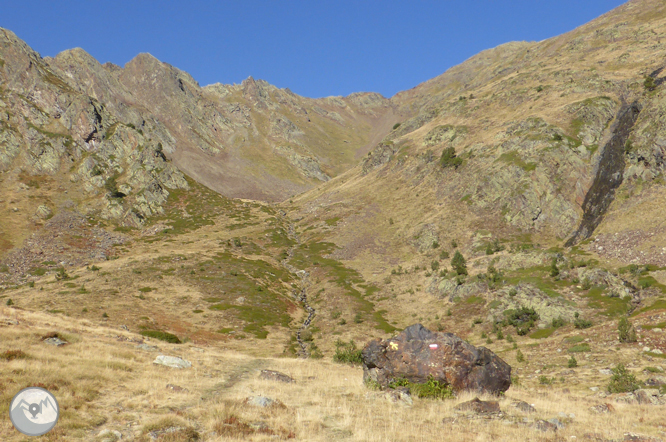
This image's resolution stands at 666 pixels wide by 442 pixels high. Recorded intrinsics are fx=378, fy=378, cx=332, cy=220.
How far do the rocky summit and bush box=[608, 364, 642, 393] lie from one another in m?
0.24

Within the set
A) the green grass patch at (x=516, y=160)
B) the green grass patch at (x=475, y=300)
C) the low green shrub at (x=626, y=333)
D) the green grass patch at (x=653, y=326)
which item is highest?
the green grass patch at (x=516, y=160)

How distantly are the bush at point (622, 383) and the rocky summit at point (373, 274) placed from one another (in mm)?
242

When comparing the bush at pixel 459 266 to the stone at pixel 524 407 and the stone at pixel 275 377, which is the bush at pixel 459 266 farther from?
the stone at pixel 524 407

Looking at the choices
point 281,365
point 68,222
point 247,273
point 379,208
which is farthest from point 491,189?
point 68,222

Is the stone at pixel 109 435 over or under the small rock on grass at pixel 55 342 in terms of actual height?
under

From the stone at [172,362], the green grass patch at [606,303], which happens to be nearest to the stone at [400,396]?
the stone at [172,362]

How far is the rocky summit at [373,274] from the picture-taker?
682 inches

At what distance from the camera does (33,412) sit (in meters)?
10.3

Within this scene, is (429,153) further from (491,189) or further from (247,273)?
(247,273)

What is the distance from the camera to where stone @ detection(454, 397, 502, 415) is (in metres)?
17.3

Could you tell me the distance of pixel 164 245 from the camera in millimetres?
113750

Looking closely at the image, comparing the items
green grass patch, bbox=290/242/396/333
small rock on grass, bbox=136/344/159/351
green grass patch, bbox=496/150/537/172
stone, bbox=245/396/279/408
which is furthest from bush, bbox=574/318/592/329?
green grass patch, bbox=496/150/537/172

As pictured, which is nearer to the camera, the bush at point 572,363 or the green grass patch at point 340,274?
the bush at point 572,363

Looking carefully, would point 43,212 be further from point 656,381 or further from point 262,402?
point 656,381
